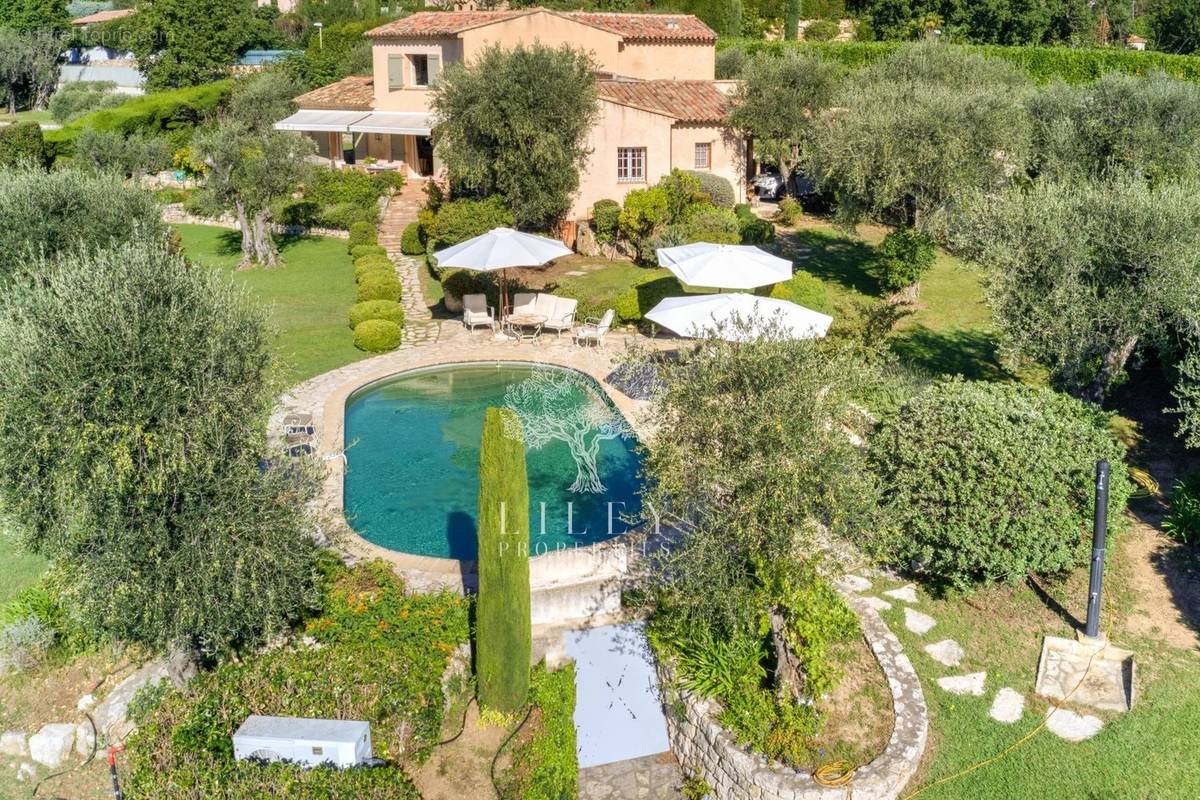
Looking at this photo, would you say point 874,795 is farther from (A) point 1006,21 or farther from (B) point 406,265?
(A) point 1006,21

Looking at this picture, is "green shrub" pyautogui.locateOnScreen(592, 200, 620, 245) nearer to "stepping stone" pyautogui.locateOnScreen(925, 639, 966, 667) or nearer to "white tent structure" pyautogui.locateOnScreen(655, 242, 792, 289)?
"white tent structure" pyautogui.locateOnScreen(655, 242, 792, 289)

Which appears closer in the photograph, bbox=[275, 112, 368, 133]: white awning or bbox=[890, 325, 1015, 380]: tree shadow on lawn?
bbox=[890, 325, 1015, 380]: tree shadow on lawn

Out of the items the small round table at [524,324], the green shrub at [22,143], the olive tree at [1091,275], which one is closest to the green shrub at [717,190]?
the small round table at [524,324]

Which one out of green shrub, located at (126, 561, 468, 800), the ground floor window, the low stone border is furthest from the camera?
the ground floor window

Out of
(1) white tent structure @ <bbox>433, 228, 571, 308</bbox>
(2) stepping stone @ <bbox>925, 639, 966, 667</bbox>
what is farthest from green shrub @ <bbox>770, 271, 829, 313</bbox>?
(2) stepping stone @ <bbox>925, 639, 966, 667</bbox>

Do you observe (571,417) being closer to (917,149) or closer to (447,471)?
(447,471)

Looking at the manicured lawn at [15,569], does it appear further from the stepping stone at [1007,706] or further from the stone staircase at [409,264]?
the stepping stone at [1007,706]
